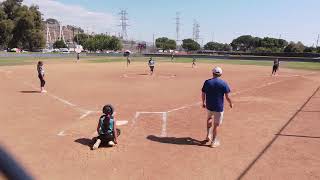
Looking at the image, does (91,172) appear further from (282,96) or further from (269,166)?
→ (282,96)

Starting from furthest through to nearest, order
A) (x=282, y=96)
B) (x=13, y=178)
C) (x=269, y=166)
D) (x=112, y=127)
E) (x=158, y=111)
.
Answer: (x=282, y=96) < (x=158, y=111) < (x=112, y=127) < (x=269, y=166) < (x=13, y=178)

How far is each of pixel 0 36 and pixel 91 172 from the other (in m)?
93.2

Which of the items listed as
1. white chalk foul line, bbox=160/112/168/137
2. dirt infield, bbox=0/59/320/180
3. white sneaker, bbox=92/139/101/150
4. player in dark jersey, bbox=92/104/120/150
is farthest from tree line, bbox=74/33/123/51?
white sneaker, bbox=92/139/101/150

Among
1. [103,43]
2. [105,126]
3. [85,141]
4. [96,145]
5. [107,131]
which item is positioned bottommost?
[85,141]

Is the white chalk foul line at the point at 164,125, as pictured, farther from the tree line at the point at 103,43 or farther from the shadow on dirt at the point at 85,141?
the tree line at the point at 103,43

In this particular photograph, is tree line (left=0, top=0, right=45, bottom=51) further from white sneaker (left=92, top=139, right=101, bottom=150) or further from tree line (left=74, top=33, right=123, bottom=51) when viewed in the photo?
white sneaker (left=92, top=139, right=101, bottom=150)

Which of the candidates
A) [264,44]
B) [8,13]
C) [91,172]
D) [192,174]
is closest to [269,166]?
[192,174]

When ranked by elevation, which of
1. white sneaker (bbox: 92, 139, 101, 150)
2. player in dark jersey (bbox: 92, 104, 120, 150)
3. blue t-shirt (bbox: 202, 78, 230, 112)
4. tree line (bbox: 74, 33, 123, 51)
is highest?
tree line (bbox: 74, 33, 123, 51)

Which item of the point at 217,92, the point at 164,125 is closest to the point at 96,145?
the point at 164,125

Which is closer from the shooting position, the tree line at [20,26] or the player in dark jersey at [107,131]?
the player in dark jersey at [107,131]

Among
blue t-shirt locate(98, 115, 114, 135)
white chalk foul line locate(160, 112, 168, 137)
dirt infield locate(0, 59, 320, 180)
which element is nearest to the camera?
dirt infield locate(0, 59, 320, 180)

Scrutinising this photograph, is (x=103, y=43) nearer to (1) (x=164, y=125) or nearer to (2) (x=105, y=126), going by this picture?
(1) (x=164, y=125)

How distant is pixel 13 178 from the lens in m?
1.82

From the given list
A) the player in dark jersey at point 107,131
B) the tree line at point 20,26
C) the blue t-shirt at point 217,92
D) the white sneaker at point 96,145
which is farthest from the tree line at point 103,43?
the blue t-shirt at point 217,92
